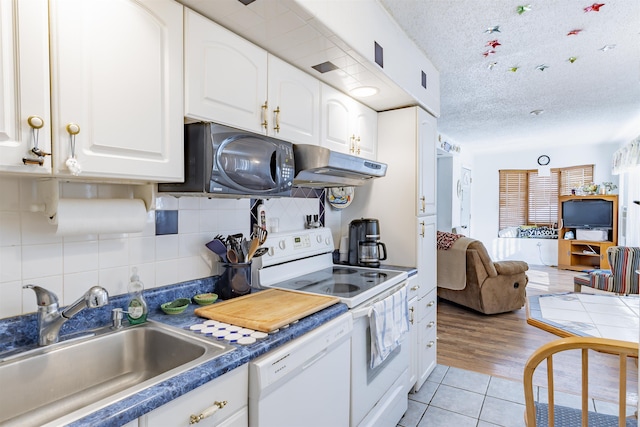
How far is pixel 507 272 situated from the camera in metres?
3.99

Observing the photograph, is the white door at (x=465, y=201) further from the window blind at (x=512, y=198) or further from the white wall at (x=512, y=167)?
the window blind at (x=512, y=198)

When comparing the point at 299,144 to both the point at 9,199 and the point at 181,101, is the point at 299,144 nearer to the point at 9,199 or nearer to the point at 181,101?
the point at 181,101

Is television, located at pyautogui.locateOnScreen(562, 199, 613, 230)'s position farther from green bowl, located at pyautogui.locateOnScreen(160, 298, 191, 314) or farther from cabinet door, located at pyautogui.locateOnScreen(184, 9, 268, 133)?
green bowl, located at pyautogui.locateOnScreen(160, 298, 191, 314)

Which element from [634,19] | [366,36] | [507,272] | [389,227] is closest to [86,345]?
[366,36]

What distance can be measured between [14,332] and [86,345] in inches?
7.8

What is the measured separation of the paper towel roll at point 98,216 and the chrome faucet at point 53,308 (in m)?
0.20

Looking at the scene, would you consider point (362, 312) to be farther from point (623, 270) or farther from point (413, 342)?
point (623, 270)

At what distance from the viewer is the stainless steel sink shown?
984 millimetres

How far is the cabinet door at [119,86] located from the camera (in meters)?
0.96

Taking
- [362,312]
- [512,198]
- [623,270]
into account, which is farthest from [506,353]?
[512,198]

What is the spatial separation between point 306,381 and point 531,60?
8.95 feet

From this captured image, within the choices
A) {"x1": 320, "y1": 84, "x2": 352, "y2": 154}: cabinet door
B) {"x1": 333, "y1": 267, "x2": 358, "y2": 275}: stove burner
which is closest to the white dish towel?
{"x1": 333, "y1": 267, "x2": 358, "y2": 275}: stove burner

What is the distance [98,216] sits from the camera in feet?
3.97

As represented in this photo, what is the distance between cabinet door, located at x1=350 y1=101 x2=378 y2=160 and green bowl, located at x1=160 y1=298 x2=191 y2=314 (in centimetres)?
136
